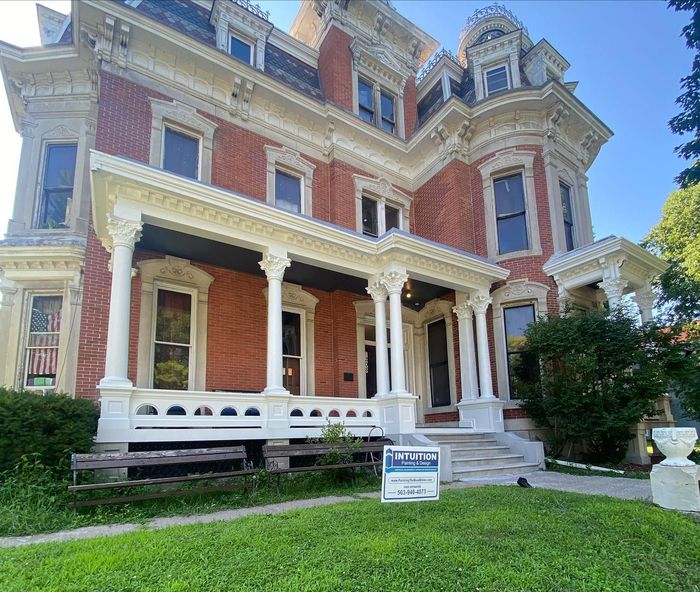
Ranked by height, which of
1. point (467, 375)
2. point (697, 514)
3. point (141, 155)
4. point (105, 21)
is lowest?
point (697, 514)

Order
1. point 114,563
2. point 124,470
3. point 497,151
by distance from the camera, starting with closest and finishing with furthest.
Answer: point 114,563 < point 124,470 < point 497,151

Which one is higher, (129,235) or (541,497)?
(129,235)

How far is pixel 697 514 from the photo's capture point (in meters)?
5.20

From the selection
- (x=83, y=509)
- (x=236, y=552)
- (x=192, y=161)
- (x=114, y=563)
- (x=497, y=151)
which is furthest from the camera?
(x=497, y=151)

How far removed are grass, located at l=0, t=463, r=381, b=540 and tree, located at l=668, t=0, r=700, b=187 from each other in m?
12.0

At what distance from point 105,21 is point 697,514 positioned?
13.2 metres

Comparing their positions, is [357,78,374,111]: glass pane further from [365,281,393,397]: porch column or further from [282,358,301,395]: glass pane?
[282,358,301,395]: glass pane

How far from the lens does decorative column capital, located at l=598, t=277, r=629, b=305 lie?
35.2ft

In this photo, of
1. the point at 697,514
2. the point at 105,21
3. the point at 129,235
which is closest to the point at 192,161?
the point at 105,21

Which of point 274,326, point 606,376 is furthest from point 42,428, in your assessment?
point 606,376

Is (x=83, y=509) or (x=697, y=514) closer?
(x=697, y=514)

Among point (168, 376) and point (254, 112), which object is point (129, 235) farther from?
point (254, 112)

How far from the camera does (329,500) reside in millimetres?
6340

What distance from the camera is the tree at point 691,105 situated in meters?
11.5
